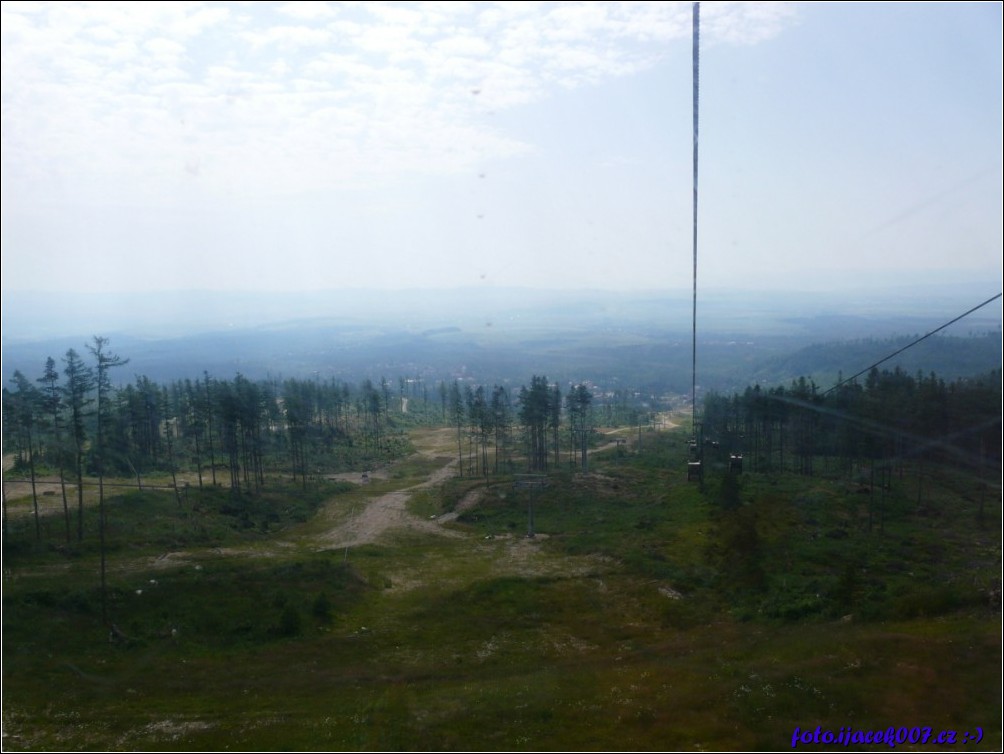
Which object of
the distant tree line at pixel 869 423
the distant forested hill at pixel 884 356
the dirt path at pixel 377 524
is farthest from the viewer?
the distant forested hill at pixel 884 356

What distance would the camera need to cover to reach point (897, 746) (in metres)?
8.39

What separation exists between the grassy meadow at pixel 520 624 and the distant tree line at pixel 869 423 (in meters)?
1.53

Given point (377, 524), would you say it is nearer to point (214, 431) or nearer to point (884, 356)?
point (214, 431)

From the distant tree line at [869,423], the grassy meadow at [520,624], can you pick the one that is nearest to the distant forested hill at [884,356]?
the distant tree line at [869,423]

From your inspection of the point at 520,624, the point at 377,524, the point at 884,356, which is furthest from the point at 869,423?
the point at 377,524

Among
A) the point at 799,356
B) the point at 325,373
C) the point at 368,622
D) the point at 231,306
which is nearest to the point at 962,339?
the point at 799,356

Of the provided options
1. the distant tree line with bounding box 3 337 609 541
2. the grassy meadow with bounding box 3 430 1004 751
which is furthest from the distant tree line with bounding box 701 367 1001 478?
the distant tree line with bounding box 3 337 609 541

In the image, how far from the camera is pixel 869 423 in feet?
98.2

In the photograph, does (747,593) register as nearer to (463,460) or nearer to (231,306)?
(463,460)

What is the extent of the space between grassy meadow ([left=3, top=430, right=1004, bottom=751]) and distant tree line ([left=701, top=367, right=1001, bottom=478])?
1.53 metres

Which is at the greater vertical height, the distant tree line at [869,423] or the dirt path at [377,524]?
the distant tree line at [869,423]

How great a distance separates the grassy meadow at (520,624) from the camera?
1008 centimetres

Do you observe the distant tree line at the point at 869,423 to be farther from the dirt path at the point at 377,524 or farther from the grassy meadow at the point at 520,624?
the dirt path at the point at 377,524

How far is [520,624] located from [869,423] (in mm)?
21256
